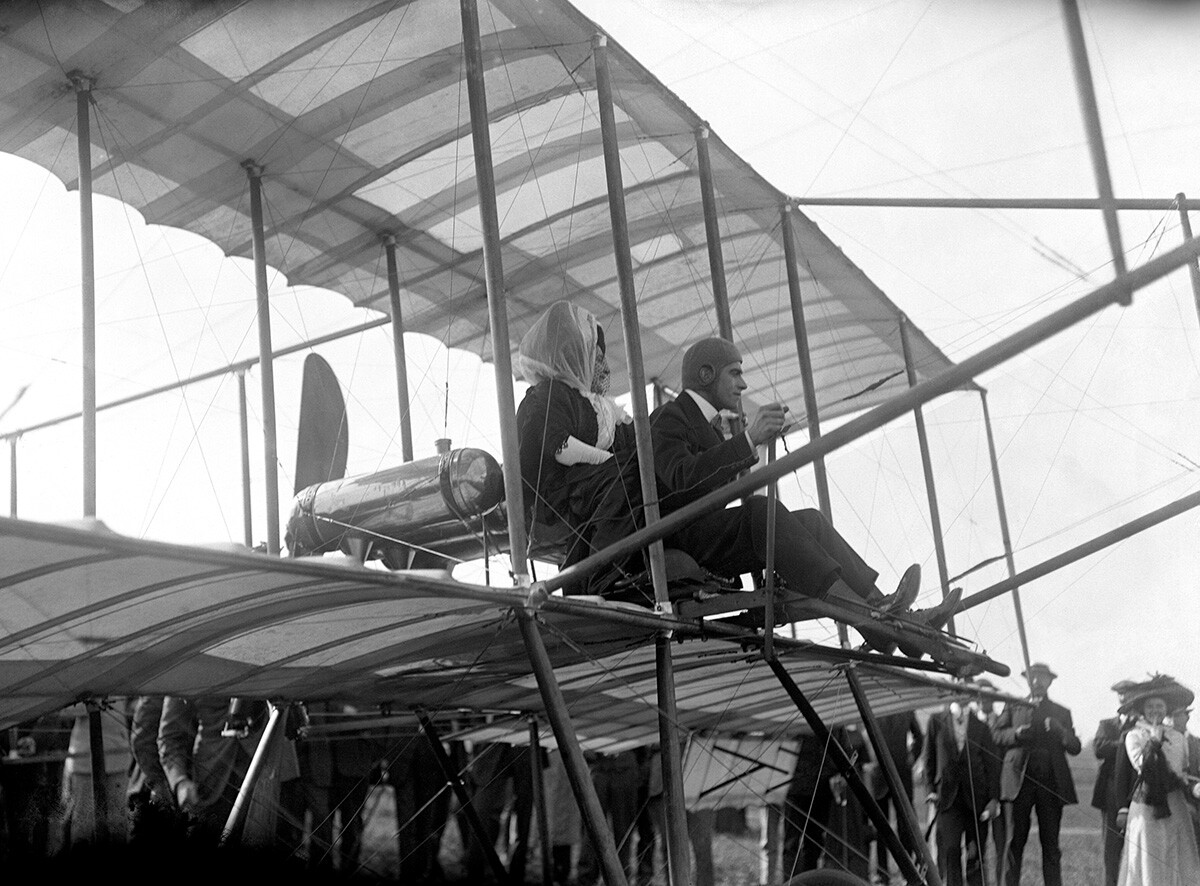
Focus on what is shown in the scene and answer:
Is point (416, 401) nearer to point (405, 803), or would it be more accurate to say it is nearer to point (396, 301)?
point (396, 301)

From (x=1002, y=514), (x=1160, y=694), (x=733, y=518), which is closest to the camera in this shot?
(x=733, y=518)

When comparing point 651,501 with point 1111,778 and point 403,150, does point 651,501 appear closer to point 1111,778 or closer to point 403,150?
point 403,150

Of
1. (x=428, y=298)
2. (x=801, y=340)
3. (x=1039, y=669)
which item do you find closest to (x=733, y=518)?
(x=801, y=340)

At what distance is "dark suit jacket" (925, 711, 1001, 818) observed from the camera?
9.75 metres

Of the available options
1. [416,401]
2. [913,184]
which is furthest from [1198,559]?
[416,401]

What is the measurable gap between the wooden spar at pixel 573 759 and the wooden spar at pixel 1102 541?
1.84 meters

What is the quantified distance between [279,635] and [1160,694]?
231 inches

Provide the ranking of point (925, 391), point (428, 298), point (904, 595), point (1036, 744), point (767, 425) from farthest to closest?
point (428, 298) < point (1036, 744) < point (904, 595) < point (767, 425) < point (925, 391)

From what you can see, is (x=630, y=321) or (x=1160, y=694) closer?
(x=630, y=321)

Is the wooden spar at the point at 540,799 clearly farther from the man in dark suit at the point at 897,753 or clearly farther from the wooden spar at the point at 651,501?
the man in dark suit at the point at 897,753

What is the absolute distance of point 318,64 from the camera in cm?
697

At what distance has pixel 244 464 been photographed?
10.2m

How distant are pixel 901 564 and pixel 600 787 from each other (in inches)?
148

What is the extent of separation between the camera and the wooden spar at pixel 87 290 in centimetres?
597
